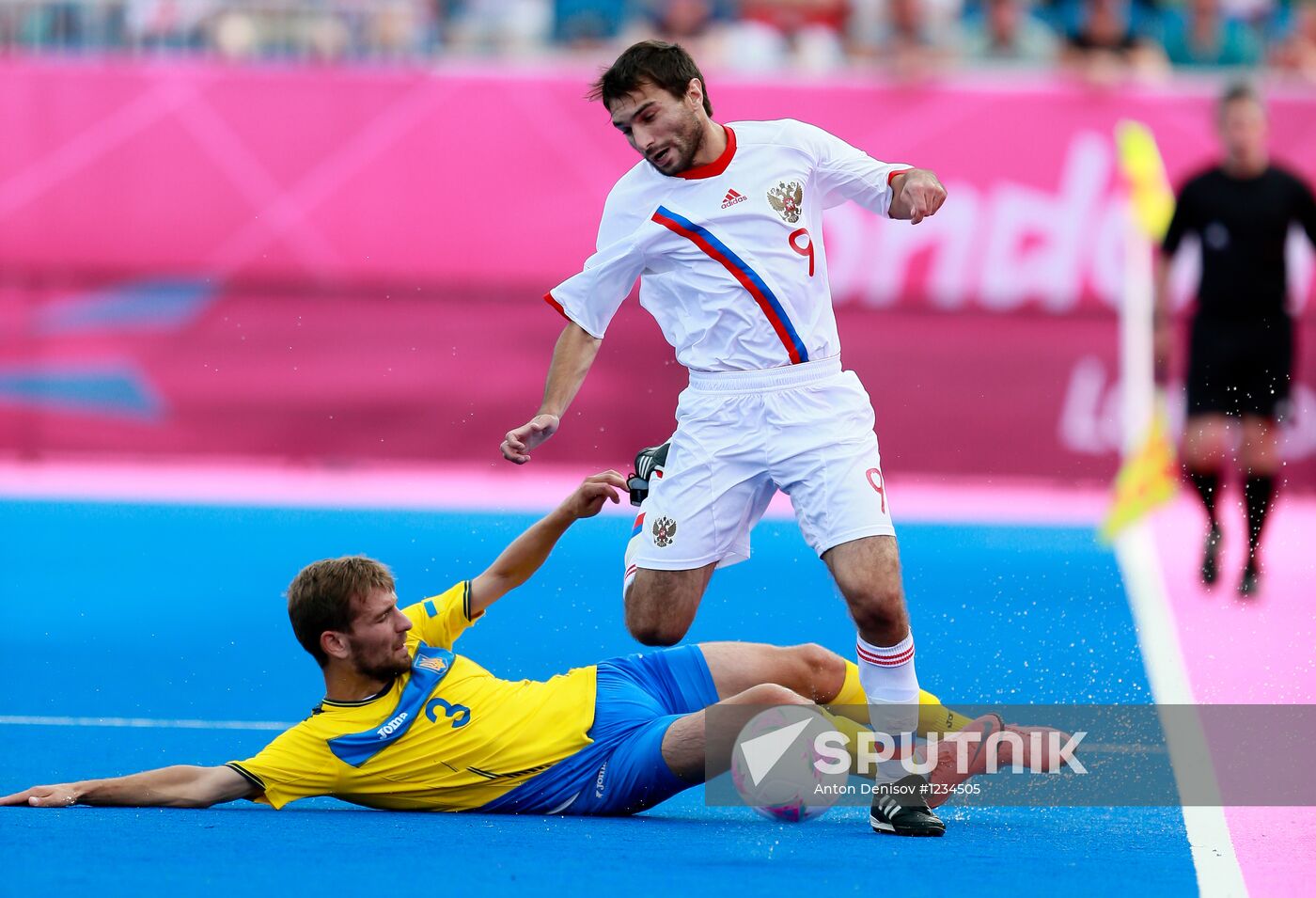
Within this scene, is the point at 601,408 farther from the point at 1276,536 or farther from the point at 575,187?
the point at 1276,536

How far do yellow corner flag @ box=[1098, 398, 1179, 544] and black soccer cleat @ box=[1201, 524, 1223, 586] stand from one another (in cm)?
301

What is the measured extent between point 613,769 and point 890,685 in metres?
0.87

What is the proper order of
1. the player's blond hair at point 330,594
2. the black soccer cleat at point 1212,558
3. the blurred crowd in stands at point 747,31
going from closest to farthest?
the player's blond hair at point 330,594 → the black soccer cleat at point 1212,558 → the blurred crowd in stands at point 747,31

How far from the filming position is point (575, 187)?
14.4 meters

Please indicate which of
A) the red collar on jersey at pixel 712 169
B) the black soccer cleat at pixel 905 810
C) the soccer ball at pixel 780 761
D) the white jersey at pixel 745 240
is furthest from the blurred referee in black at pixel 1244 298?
the soccer ball at pixel 780 761

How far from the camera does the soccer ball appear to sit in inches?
211

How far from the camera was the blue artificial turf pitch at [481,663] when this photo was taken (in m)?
4.91

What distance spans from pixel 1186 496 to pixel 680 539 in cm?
893

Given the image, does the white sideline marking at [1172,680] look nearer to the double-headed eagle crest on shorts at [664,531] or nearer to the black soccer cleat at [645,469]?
the double-headed eagle crest on shorts at [664,531]

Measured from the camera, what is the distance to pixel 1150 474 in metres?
13.9

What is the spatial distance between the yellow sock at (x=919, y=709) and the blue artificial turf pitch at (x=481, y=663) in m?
0.26

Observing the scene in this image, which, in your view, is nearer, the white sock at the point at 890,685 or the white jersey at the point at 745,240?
the white sock at the point at 890,685

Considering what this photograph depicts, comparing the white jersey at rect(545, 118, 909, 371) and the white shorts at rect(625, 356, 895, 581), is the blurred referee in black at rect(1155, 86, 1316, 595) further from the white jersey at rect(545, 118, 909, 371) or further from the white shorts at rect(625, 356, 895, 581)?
the white shorts at rect(625, 356, 895, 581)

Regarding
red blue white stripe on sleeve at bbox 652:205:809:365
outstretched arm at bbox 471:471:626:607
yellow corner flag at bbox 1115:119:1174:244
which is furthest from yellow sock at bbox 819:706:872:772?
yellow corner flag at bbox 1115:119:1174:244
